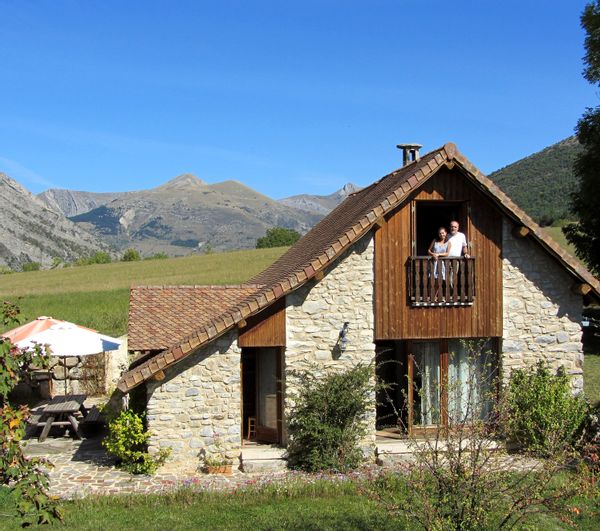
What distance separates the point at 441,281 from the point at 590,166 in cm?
1637

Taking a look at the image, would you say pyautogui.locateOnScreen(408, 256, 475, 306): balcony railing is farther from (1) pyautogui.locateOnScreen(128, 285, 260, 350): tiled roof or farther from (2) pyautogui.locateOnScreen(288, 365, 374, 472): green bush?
(1) pyautogui.locateOnScreen(128, 285, 260, 350): tiled roof

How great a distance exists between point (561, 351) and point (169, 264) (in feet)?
174

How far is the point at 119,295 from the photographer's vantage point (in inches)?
1638

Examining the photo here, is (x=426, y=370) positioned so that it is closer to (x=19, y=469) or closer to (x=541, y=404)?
(x=541, y=404)

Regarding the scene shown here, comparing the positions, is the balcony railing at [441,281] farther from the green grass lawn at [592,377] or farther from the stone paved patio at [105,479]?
the green grass lawn at [592,377]

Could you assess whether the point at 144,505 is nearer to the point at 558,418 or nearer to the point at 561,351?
the point at 558,418

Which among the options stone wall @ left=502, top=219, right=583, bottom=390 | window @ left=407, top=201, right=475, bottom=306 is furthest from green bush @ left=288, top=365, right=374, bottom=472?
stone wall @ left=502, top=219, right=583, bottom=390

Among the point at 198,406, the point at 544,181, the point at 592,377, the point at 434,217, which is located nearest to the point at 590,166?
the point at 592,377

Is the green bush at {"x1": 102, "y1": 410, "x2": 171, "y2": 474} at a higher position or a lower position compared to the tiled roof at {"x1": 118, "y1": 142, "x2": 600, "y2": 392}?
lower

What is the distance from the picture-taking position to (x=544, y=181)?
301 ft

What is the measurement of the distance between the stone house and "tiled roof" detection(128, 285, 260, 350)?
0.22ft

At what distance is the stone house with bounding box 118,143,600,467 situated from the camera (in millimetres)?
12031

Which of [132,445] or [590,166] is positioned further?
[590,166]

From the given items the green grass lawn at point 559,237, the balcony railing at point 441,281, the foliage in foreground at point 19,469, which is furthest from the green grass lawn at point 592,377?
the green grass lawn at point 559,237
